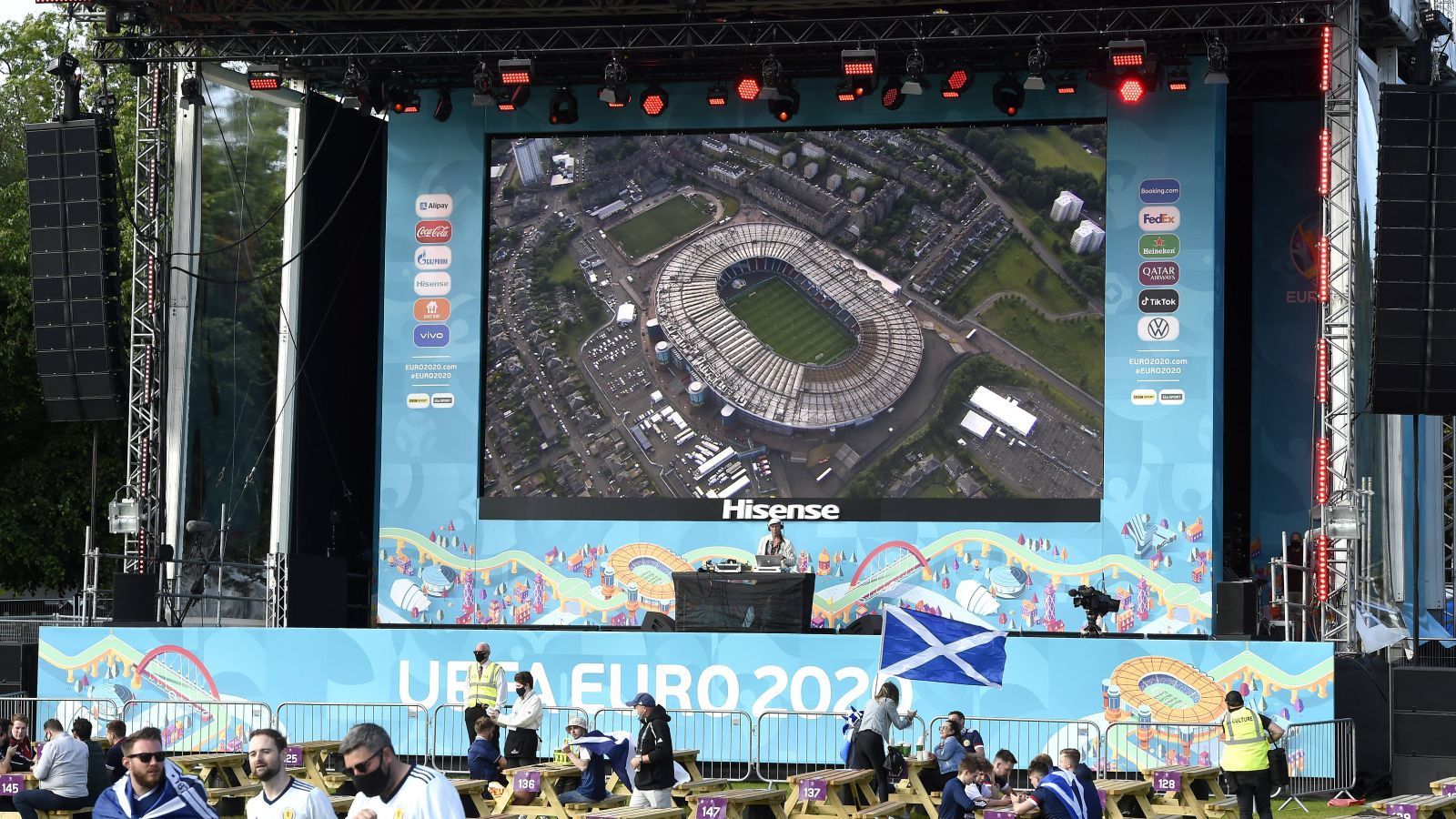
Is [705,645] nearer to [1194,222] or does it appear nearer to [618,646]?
[618,646]

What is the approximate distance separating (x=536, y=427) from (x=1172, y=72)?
850 centimetres

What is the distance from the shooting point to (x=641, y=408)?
2289 cm

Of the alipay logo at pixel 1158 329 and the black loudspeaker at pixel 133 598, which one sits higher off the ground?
the alipay logo at pixel 1158 329

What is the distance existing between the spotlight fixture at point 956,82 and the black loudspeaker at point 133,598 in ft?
33.9

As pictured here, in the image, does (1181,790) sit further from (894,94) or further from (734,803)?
→ (894,94)

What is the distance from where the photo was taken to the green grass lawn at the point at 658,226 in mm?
23047

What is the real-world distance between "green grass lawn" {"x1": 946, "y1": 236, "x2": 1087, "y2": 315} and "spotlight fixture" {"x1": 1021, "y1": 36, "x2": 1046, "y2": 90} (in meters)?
2.00

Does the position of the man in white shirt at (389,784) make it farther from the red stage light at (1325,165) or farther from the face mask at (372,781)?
the red stage light at (1325,165)

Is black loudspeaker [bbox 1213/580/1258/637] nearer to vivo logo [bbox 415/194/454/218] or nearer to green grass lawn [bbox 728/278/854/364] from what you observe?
green grass lawn [bbox 728/278/854/364]

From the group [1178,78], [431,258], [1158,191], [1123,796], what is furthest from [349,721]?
[1178,78]

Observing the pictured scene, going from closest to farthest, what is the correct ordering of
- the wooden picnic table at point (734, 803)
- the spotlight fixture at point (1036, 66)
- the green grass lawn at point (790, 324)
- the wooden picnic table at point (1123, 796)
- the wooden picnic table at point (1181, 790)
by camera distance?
the wooden picnic table at point (734, 803) < the wooden picnic table at point (1123, 796) < the wooden picnic table at point (1181, 790) < the spotlight fixture at point (1036, 66) < the green grass lawn at point (790, 324)

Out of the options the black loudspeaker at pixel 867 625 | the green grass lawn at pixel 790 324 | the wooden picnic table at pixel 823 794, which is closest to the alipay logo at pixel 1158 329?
the green grass lawn at pixel 790 324

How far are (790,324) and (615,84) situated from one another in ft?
11.5

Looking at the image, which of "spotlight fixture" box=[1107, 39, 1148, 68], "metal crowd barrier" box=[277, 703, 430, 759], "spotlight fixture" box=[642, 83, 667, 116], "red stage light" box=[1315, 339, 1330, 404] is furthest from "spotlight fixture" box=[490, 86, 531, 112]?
"red stage light" box=[1315, 339, 1330, 404]
